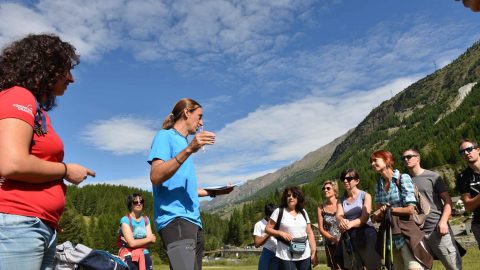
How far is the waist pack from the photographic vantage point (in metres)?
7.22

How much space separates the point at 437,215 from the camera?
651cm

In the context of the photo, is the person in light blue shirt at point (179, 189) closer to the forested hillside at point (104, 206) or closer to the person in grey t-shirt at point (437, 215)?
the person in grey t-shirt at point (437, 215)

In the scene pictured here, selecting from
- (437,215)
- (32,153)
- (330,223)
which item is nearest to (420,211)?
(437,215)

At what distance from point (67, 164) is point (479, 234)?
623 centimetres

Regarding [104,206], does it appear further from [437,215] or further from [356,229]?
[437,215]

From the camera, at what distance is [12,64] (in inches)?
102

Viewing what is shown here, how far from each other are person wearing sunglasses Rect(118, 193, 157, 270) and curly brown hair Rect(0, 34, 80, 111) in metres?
4.68

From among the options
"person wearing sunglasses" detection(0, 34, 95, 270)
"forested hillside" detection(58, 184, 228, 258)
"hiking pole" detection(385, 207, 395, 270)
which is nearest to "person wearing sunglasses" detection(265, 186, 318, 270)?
"hiking pole" detection(385, 207, 395, 270)

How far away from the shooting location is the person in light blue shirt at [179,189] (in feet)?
11.5

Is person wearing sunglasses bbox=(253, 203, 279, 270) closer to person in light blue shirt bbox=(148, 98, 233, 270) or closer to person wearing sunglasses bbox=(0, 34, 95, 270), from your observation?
person in light blue shirt bbox=(148, 98, 233, 270)

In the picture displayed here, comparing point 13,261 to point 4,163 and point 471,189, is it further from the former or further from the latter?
point 471,189

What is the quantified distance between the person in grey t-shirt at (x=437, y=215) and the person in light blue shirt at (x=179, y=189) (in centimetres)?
433

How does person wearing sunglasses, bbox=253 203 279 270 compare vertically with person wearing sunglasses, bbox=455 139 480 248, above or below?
below

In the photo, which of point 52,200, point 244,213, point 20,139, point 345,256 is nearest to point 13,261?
point 52,200
